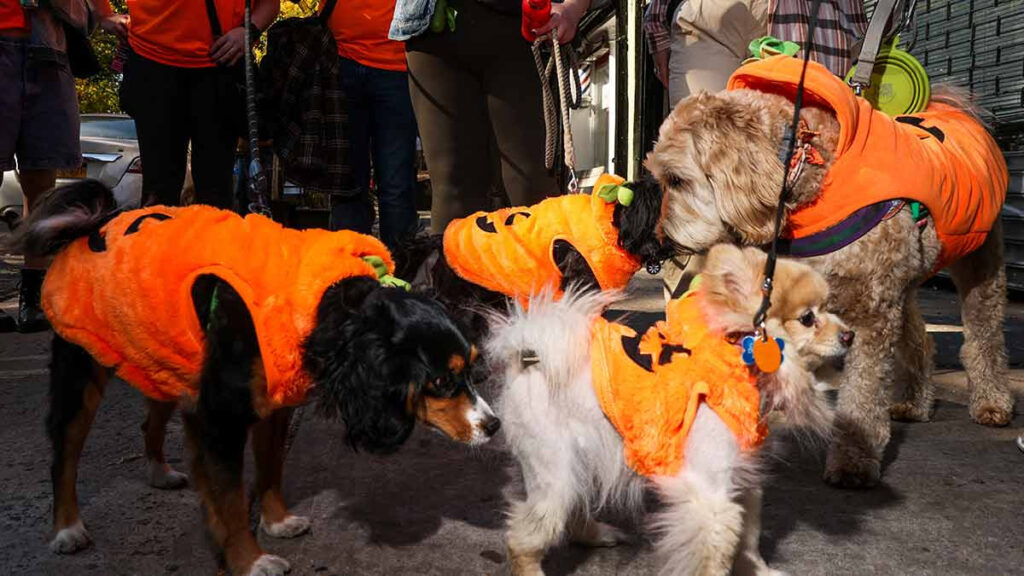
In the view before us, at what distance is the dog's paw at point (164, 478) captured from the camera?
3254mm

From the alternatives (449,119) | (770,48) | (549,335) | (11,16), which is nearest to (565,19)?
(449,119)

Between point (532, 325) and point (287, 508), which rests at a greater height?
point (532, 325)

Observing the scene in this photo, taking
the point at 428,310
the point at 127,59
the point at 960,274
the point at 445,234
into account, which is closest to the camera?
the point at 428,310

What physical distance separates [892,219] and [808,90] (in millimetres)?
602

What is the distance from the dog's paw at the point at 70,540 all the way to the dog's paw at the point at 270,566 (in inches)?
25.6

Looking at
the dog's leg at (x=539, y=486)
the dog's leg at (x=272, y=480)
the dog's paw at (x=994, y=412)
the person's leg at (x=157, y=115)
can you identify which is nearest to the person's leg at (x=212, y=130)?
the person's leg at (x=157, y=115)

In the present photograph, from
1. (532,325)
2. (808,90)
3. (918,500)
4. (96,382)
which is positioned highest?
(808,90)

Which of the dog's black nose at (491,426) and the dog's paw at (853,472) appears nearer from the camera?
the dog's black nose at (491,426)

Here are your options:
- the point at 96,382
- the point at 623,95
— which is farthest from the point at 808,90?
the point at 623,95

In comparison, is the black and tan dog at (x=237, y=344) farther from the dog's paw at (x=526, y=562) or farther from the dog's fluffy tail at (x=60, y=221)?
the dog's paw at (x=526, y=562)

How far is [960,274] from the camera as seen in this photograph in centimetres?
418

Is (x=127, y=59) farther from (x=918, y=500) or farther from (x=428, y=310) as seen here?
(x=918, y=500)

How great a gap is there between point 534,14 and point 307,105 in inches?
66.7

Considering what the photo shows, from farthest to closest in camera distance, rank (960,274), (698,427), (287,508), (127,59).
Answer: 1. (127,59)
2. (960,274)
3. (287,508)
4. (698,427)
